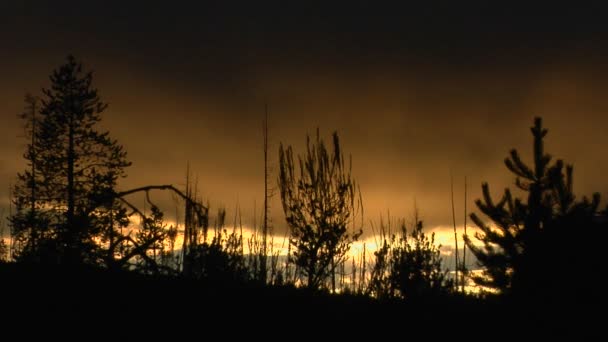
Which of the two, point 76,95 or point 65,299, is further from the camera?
point 76,95

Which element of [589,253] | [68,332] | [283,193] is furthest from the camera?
[283,193]

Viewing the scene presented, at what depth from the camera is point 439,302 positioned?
2.69 m

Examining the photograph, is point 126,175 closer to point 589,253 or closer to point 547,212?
point 547,212

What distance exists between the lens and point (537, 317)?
2543mm

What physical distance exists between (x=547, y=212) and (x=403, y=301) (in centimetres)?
1937

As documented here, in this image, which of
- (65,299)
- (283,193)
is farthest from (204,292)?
(283,193)

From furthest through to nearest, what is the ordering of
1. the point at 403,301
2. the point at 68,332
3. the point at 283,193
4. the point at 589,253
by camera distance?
1. the point at 283,193
2. the point at 589,253
3. the point at 403,301
4. the point at 68,332

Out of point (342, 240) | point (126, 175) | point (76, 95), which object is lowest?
point (342, 240)

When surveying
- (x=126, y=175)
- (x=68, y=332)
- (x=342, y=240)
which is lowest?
(x=68, y=332)

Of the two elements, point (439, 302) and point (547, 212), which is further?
point (547, 212)

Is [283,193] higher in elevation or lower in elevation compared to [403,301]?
higher

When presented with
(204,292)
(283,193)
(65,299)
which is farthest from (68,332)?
(283,193)

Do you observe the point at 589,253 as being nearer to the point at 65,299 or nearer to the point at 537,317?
the point at 537,317

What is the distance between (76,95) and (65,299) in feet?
132
